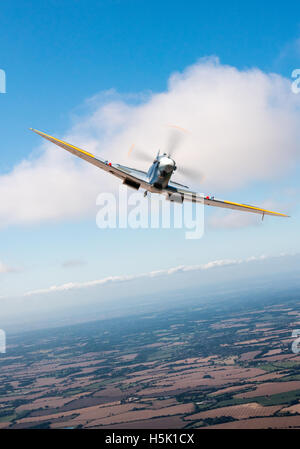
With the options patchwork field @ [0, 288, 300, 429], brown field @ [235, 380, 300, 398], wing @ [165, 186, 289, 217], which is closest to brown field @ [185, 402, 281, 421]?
patchwork field @ [0, 288, 300, 429]

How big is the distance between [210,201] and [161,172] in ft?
14.2

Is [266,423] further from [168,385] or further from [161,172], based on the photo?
[161,172]

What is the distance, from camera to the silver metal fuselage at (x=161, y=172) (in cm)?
2008

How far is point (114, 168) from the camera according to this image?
64.2 feet

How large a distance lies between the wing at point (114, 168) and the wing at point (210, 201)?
1.96 m

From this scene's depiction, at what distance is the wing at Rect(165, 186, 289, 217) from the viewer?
20.8 metres

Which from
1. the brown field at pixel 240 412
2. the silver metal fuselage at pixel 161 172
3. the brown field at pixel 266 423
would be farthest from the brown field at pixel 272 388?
the silver metal fuselage at pixel 161 172

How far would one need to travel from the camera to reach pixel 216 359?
376ft

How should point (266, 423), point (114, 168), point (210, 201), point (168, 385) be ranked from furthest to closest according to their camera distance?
1. point (168, 385)
2. point (266, 423)
3. point (210, 201)
4. point (114, 168)

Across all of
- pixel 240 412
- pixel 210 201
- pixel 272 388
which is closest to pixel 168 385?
pixel 272 388

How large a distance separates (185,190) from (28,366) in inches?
6522

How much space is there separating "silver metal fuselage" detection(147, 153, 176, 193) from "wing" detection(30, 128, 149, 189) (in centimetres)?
52

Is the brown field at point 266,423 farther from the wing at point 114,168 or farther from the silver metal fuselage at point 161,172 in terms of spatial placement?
the wing at point 114,168

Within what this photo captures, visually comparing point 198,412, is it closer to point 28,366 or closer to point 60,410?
point 60,410
